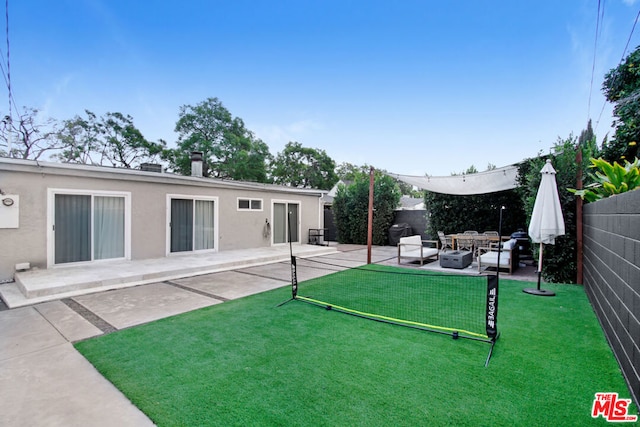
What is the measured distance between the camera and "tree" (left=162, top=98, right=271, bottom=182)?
29.8 metres

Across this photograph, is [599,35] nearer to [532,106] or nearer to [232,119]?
[532,106]

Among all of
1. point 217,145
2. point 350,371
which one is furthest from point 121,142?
point 350,371

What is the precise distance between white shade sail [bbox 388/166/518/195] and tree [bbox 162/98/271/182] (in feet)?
75.5

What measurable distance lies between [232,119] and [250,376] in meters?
34.2

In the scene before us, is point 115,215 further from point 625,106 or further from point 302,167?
point 302,167

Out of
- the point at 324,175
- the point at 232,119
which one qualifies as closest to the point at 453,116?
the point at 324,175

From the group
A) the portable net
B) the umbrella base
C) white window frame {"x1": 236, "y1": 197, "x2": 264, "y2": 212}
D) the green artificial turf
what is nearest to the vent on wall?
white window frame {"x1": 236, "y1": 197, "x2": 264, "y2": 212}

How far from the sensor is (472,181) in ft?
28.8

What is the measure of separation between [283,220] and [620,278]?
34.1 ft

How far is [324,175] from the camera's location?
35.3 meters

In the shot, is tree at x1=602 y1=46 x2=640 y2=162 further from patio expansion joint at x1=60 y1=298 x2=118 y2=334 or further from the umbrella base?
patio expansion joint at x1=60 y1=298 x2=118 y2=334

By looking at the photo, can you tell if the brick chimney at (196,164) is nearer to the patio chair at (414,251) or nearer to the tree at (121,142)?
the patio chair at (414,251)

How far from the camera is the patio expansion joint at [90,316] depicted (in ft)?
13.2

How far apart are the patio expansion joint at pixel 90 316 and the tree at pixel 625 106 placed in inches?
466
